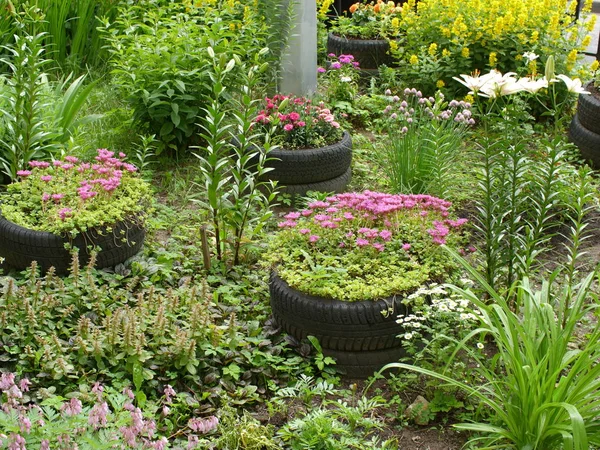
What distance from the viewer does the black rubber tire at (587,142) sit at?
21.1 feet

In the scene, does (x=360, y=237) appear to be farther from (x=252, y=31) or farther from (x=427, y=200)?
(x=252, y=31)

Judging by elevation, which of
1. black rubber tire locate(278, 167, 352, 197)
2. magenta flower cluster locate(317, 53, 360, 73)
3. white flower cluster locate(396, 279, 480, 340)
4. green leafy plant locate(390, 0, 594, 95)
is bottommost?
black rubber tire locate(278, 167, 352, 197)

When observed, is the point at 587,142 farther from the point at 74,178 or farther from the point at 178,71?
the point at 74,178

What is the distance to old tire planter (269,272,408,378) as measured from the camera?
13.0 ft

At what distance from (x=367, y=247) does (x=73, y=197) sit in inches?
72.0

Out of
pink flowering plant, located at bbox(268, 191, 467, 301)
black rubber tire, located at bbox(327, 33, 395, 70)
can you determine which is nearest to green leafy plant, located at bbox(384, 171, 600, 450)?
pink flowering plant, located at bbox(268, 191, 467, 301)

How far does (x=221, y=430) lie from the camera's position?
350 cm

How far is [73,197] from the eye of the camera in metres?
4.93

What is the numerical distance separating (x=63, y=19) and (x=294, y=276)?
516cm

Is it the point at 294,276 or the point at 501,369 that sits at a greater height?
the point at 294,276

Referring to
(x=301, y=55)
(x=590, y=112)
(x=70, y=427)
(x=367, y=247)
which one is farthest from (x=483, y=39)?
(x=70, y=427)

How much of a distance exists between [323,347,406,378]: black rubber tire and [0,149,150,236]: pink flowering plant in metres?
1.60

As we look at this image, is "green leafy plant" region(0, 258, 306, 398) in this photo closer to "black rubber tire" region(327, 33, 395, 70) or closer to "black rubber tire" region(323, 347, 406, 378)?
"black rubber tire" region(323, 347, 406, 378)

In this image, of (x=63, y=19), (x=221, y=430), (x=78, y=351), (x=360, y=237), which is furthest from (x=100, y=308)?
(x=63, y=19)
